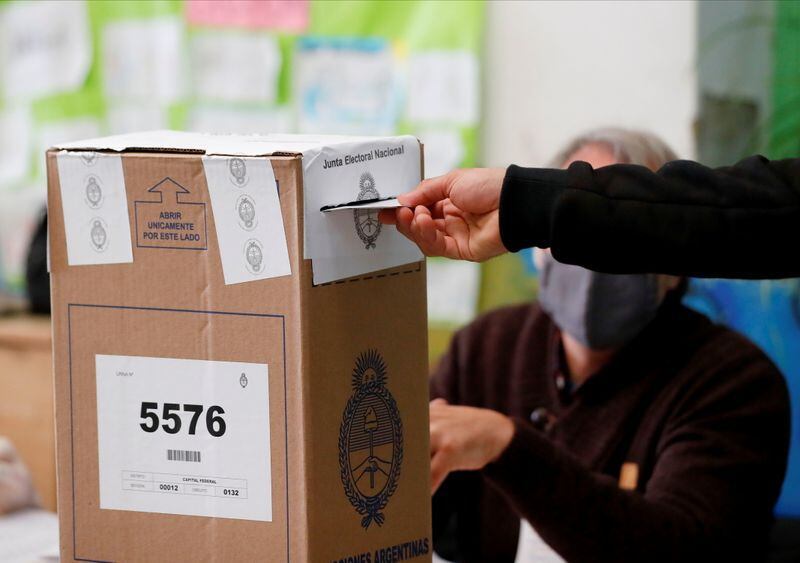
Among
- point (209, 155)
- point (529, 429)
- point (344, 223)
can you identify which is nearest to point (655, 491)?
point (529, 429)

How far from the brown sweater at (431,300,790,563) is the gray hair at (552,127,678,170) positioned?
23cm

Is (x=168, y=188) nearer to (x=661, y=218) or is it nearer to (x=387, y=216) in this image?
(x=387, y=216)

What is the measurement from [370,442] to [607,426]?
76 centimetres

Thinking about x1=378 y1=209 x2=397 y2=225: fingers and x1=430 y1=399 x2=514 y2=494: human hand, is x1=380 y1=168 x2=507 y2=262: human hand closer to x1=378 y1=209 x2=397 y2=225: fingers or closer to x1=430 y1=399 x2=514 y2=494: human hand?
x1=378 y1=209 x2=397 y2=225: fingers

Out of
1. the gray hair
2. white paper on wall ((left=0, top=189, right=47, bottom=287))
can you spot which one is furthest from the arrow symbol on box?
white paper on wall ((left=0, top=189, right=47, bottom=287))

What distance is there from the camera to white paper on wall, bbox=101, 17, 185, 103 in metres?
2.82

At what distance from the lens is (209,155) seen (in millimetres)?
853

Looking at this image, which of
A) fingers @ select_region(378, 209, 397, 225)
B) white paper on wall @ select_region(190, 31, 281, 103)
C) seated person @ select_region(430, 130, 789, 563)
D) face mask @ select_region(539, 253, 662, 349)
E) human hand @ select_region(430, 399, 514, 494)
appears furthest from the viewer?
white paper on wall @ select_region(190, 31, 281, 103)

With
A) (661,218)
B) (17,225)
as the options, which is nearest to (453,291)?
(17,225)

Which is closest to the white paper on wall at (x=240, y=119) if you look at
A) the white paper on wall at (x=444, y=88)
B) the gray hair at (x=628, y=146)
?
the white paper on wall at (x=444, y=88)

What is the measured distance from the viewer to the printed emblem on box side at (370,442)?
89 cm

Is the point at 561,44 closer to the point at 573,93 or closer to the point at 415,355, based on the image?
the point at 573,93

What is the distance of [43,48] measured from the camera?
2.97 metres

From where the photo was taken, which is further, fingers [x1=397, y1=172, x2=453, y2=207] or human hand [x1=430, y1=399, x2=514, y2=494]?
human hand [x1=430, y1=399, x2=514, y2=494]
